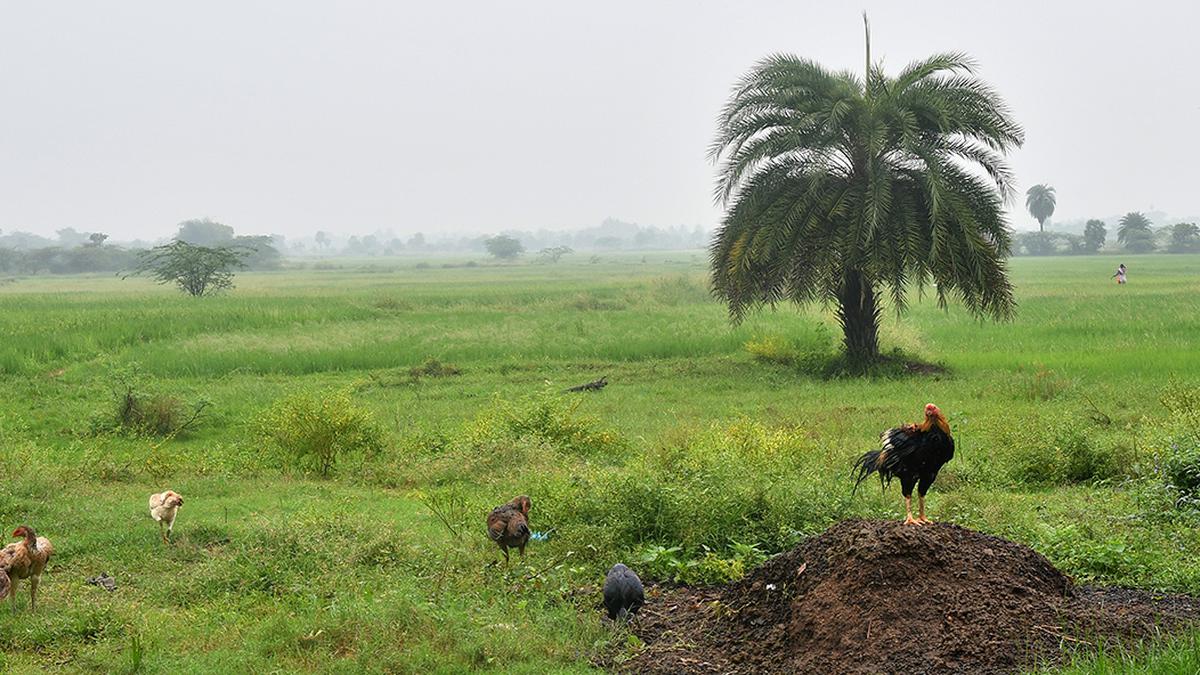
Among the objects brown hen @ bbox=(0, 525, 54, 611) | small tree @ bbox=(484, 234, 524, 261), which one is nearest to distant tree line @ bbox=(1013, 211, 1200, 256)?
small tree @ bbox=(484, 234, 524, 261)

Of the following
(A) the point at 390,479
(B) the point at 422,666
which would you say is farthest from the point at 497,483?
(B) the point at 422,666

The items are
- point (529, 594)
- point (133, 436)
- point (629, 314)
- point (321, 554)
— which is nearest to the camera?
point (529, 594)

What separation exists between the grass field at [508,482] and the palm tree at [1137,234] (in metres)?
83.1

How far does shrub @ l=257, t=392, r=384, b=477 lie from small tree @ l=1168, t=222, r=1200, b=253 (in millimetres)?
101197

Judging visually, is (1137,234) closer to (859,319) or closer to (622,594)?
(859,319)

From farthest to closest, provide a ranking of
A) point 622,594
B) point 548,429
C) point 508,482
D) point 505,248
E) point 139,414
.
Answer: point 505,248
point 139,414
point 548,429
point 508,482
point 622,594

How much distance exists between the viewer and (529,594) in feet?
22.5

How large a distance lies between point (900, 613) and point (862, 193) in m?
14.2

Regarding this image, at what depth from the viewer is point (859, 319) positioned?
20.0 meters

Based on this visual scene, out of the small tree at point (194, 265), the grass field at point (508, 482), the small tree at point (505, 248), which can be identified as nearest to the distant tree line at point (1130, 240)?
the small tree at point (505, 248)

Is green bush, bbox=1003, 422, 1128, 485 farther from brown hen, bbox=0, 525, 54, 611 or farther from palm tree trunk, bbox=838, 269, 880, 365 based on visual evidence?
palm tree trunk, bbox=838, 269, 880, 365

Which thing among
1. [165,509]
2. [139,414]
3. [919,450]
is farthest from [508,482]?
[139,414]

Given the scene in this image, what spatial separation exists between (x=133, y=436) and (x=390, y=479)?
5.16 metres

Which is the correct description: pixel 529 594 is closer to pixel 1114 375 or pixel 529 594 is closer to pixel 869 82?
pixel 1114 375
